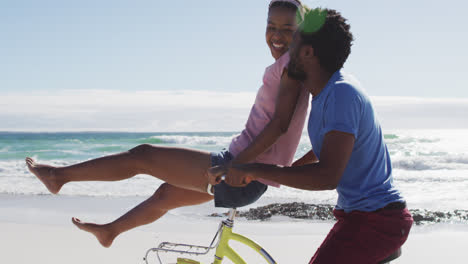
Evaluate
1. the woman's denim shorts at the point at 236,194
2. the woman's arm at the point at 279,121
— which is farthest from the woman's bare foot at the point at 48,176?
the woman's arm at the point at 279,121

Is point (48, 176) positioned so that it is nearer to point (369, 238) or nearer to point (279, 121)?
point (279, 121)

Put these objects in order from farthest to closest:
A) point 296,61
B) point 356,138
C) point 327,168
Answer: point 296,61
point 356,138
point 327,168

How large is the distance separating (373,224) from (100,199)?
25.8 feet

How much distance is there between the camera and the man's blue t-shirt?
182cm

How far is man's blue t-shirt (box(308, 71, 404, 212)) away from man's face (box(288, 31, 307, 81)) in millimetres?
133

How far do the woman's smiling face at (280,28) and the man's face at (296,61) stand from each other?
1.69 feet

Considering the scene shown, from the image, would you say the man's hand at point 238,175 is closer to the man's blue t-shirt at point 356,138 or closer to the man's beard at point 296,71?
the man's blue t-shirt at point 356,138

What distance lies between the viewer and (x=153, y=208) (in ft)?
9.77

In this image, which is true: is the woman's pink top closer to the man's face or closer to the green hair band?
the man's face

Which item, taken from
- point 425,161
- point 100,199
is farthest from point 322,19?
point 425,161

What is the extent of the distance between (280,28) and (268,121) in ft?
1.50

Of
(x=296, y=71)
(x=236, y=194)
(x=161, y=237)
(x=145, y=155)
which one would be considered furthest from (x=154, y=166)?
(x=161, y=237)

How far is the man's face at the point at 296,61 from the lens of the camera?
6.55 ft

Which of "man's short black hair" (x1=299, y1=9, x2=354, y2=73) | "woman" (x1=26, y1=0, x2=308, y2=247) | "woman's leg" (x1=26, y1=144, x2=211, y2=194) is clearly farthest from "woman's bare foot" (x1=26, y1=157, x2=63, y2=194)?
"man's short black hair" (x1=299, y1=9, x2=354, y2=73)
